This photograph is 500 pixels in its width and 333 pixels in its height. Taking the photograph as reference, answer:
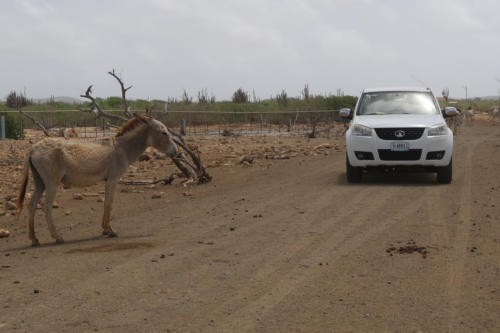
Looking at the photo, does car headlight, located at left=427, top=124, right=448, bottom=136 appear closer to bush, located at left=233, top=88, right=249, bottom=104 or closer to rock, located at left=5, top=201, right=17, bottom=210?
rock, located at left=5, top=201, right=17, bottom=210

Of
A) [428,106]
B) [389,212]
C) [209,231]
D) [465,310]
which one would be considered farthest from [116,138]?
[428,106]

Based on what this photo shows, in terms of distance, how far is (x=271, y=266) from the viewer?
26.2 feet

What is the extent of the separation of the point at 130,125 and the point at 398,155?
6.28 metres

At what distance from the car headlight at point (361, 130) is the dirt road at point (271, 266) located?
5.25 ft

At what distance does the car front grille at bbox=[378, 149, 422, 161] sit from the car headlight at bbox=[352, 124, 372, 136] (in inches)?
17.9

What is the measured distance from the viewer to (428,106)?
54.1 ft

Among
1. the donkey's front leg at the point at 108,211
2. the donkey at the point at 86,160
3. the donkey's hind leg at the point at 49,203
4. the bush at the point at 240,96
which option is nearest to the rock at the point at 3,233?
the donkey at the point at 86,160

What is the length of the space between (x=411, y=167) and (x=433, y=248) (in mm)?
6677

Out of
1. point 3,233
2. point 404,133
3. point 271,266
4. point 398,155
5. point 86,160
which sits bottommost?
point 3,233

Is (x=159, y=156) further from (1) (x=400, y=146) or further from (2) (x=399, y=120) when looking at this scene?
(1) (x=400, y=146)

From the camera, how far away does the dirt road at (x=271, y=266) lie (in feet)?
20.0

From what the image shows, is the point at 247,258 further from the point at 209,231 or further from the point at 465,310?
the point at 465,310

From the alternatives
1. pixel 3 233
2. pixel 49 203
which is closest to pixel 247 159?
pixel 3 233

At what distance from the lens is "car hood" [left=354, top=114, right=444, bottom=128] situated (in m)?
15.2
